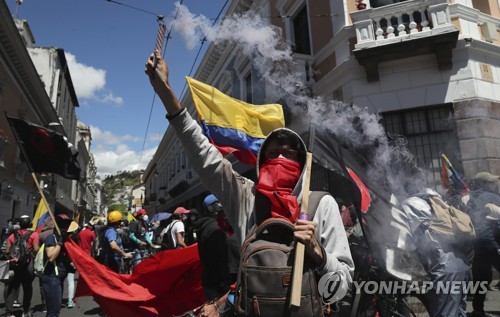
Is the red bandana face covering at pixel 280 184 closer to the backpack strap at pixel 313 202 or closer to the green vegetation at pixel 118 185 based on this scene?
the backpack strap at pixel 313 202

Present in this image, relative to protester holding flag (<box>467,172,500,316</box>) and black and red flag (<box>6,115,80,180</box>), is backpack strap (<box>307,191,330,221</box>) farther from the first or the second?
black and red flag (<box>6,115,80,180</box>)

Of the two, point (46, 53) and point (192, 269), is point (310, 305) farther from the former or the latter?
point (46, 53)

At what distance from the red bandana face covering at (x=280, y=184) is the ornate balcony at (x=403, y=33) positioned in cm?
782

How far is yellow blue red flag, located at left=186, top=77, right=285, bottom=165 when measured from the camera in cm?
495

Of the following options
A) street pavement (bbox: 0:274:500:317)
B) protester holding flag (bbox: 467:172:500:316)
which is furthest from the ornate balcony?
street pavement (bbox: 0:274:500:317)

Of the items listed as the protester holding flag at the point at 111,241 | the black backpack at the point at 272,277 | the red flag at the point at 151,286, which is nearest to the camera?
the black backpack at the point at 272,277

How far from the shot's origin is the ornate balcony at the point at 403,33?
8172 mm

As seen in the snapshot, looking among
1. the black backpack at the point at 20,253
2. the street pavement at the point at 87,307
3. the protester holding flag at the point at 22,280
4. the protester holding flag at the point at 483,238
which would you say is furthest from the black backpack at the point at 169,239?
the protester holding flag at the point at 483,238

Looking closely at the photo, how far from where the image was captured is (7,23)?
559 inches

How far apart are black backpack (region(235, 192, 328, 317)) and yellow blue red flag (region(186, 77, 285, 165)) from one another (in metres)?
3.51

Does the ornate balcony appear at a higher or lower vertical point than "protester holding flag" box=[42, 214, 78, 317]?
higher

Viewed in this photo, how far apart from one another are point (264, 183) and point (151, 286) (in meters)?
3.20
